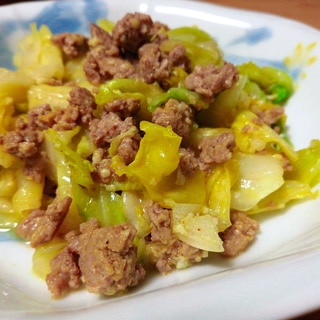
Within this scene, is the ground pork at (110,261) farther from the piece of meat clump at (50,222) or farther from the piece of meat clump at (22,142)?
the piece of meat clump at (22,142)

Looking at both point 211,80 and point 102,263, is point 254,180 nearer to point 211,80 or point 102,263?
point 211,80

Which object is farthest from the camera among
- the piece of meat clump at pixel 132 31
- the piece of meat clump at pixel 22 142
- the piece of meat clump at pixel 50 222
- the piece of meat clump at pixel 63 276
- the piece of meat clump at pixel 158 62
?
the piece of meat clump at pixel 132 31

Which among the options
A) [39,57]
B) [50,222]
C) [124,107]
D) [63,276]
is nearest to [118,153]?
[124,107]

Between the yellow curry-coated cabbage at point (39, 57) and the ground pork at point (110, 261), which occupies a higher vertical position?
the yellow curry-coated cabbage at point (39, 57)

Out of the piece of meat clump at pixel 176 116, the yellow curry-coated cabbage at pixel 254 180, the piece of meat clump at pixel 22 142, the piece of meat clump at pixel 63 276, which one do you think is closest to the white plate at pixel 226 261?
the piece of meat clump at pixel 63 276

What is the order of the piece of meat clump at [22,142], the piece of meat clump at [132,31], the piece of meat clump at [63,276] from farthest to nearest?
the piece of meat clump at [132,31], the piece of meat clump at [22,142], the piece of meat clump at [63,276]

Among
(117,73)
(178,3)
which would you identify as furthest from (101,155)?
(178,3)
